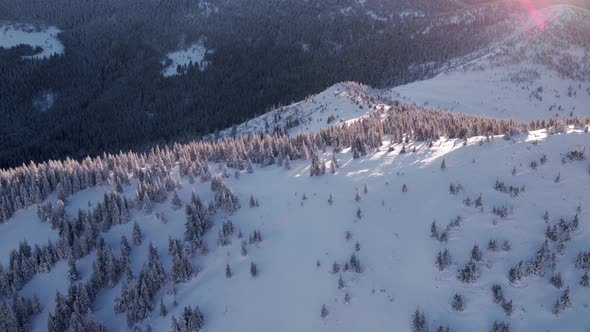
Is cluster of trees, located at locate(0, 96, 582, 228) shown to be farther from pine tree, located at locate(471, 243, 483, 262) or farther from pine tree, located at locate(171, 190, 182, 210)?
pine tree, located at locate(471, 243, 483, 262)

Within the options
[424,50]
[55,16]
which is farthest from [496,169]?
[55,16]

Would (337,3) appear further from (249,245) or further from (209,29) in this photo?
(249,245)

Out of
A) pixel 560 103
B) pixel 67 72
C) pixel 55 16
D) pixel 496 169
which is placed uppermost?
pixel 55 16

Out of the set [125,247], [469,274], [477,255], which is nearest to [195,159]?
[125,247]

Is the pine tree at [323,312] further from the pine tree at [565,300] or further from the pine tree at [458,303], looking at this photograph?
the pine tree at [565,300]

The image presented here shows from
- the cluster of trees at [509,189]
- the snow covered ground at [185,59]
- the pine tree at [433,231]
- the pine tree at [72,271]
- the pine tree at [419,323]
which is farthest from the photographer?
the snow covered ground at [185,59]

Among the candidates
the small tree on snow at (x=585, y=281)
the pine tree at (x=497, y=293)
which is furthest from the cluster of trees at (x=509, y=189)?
the pine tree at (x=497, y=293)

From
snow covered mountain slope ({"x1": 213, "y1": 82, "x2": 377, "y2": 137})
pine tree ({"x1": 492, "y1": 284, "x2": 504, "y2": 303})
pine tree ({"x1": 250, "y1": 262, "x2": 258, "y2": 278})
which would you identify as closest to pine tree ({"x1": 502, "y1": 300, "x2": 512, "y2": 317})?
pine tree ({"x1": 492, "y1": 284, "x2": 504, "y2": 303})
